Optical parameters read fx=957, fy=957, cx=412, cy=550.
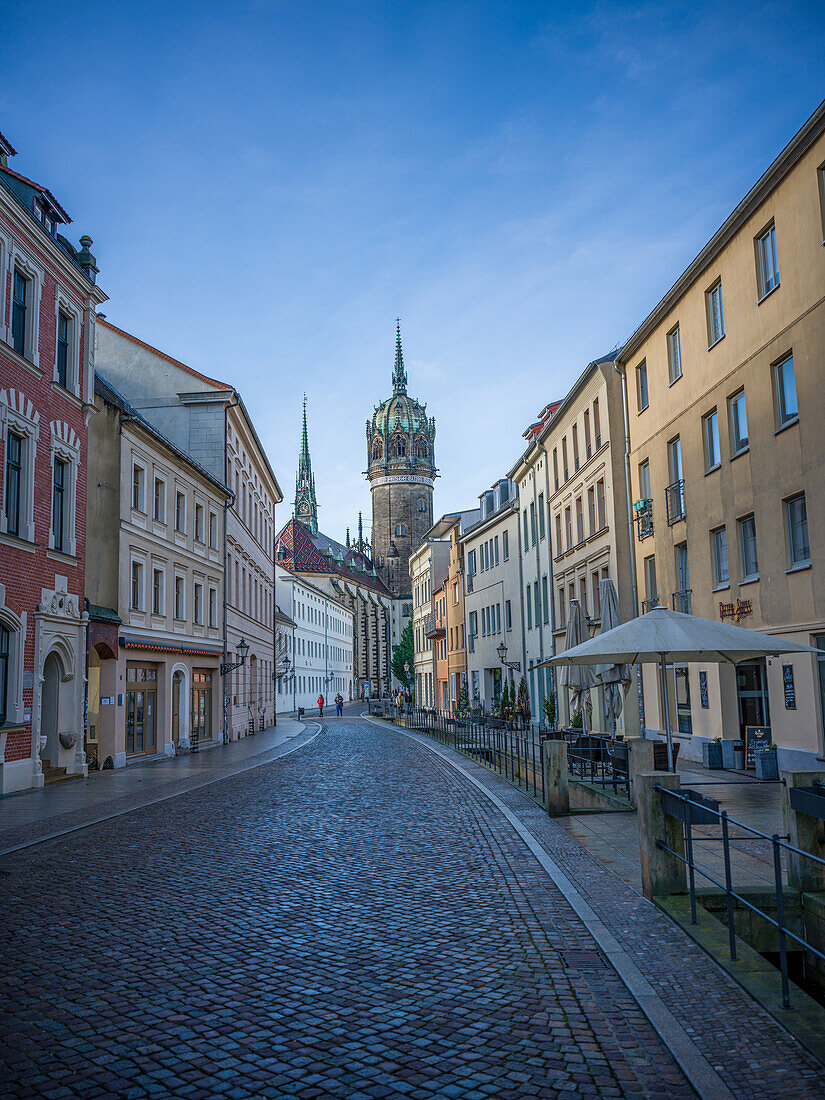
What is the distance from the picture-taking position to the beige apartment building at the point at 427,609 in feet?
229

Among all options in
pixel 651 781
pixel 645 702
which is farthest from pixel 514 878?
pixel 645 702

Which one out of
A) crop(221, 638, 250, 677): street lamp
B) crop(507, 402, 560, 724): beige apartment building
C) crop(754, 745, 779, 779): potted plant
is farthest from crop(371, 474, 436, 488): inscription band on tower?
crop(754, 745, 779, 779): potted plant

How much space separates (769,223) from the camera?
18734mm

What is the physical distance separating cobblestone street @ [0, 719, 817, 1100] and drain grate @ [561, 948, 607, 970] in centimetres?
2

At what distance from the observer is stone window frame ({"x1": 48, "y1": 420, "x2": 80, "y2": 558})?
2114cm

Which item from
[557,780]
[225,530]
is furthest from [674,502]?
[225,530]

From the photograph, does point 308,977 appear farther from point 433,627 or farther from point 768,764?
point 433,627

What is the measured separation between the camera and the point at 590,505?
3188 centimetres

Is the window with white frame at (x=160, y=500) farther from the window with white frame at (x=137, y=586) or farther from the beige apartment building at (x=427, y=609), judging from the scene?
the beige apartment building at (x=427, y=609)

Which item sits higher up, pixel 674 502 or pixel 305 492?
pixel 305 492

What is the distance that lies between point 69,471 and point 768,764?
627 inches

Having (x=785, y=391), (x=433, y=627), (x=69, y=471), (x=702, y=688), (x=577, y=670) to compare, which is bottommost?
(x=702, y=688)

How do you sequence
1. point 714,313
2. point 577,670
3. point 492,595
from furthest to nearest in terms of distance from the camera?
point 492,595 → point 714,313 → point 577,670

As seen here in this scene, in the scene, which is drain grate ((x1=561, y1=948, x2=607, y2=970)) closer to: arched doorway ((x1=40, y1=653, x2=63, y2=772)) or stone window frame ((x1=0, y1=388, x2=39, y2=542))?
stone window frame ((x1=0, y1=388, x2=39, y2=542))
